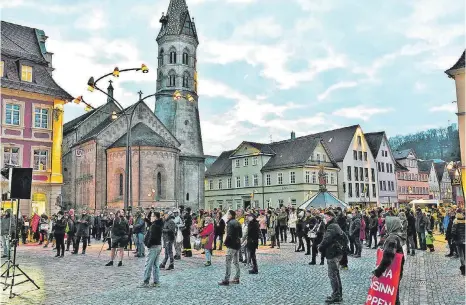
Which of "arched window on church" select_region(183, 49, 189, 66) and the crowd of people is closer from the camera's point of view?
the crowd of people

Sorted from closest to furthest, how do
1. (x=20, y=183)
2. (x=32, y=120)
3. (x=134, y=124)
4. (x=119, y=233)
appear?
1. (x=20, y=183)
2. (x=119, y=233)
3. (x=32, y=120)
4. (x=134, y=124)

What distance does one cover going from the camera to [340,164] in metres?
63.4

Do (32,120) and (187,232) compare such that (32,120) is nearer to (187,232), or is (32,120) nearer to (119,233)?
Result: (187,232)

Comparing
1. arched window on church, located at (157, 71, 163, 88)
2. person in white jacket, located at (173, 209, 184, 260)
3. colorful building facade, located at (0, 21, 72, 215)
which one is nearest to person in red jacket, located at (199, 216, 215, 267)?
person in white jacket, located at (173, 209, 184, 260)

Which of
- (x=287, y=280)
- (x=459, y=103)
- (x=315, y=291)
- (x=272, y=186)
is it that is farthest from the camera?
(x=272, y=186)

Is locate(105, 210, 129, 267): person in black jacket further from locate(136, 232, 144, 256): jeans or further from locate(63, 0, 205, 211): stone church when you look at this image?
locate(63, 0, 205, 211): stone church

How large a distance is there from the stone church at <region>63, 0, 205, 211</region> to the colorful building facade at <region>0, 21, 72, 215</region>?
888 centimetres

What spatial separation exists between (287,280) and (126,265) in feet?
20.4

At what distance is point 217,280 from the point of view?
12.2m

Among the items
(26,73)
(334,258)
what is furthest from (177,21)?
(334,258)

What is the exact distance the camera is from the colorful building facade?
32250mm

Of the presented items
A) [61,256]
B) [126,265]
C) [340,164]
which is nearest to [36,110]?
[61,256]

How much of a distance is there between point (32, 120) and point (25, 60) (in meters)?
4.61

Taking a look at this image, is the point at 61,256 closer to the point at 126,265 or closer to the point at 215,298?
the point at 126,265
